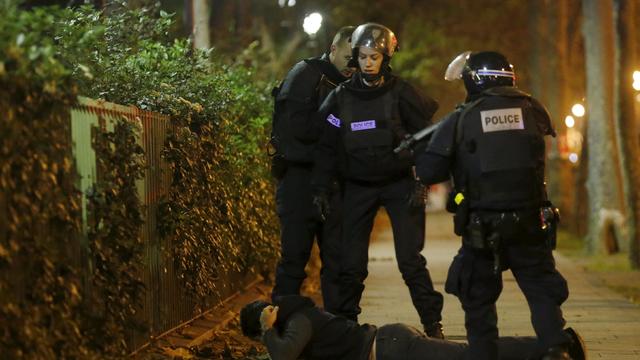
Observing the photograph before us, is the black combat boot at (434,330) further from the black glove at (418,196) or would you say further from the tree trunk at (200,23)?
the tree trunk at (200,23)

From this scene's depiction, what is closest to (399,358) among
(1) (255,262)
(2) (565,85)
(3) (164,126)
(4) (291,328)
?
(4) (291,328)

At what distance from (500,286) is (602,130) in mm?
14030

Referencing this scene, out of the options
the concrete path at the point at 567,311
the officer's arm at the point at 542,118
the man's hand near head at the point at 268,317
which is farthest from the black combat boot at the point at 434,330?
the officer's arm at the point at 542,118

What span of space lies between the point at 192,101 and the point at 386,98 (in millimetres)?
2030

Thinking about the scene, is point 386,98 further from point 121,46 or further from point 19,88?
point 19,88

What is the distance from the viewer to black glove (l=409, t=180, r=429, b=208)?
8289 millimetres

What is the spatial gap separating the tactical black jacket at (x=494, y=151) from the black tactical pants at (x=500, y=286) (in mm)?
278

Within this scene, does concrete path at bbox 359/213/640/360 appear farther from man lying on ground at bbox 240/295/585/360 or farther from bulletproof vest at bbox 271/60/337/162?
bulletproof vest at bbox 271/60/337/162

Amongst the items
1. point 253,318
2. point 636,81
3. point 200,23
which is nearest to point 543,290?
point 253,318

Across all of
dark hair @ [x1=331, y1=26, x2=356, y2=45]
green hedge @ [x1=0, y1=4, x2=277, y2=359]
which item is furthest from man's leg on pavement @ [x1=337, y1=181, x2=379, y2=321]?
green hedge @ [x1=0, y1=4, x2=277, y2=359]

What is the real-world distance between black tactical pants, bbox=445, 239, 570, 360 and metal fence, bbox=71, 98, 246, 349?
6.20 feet

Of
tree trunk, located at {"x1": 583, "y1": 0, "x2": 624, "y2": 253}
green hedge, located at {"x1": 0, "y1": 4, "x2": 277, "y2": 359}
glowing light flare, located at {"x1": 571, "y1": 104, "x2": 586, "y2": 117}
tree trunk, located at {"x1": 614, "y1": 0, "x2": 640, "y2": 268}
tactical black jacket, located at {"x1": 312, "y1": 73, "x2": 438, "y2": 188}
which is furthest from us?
glowing light flare, located at {"x1": 571, "y1": 104, "x2": 586, "y2": 117}

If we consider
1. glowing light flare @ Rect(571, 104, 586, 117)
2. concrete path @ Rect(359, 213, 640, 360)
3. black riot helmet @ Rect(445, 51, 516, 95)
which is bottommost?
concrete path @ Rect(359, 213, 640, 360)

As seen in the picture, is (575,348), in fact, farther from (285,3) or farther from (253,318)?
(285,3)
